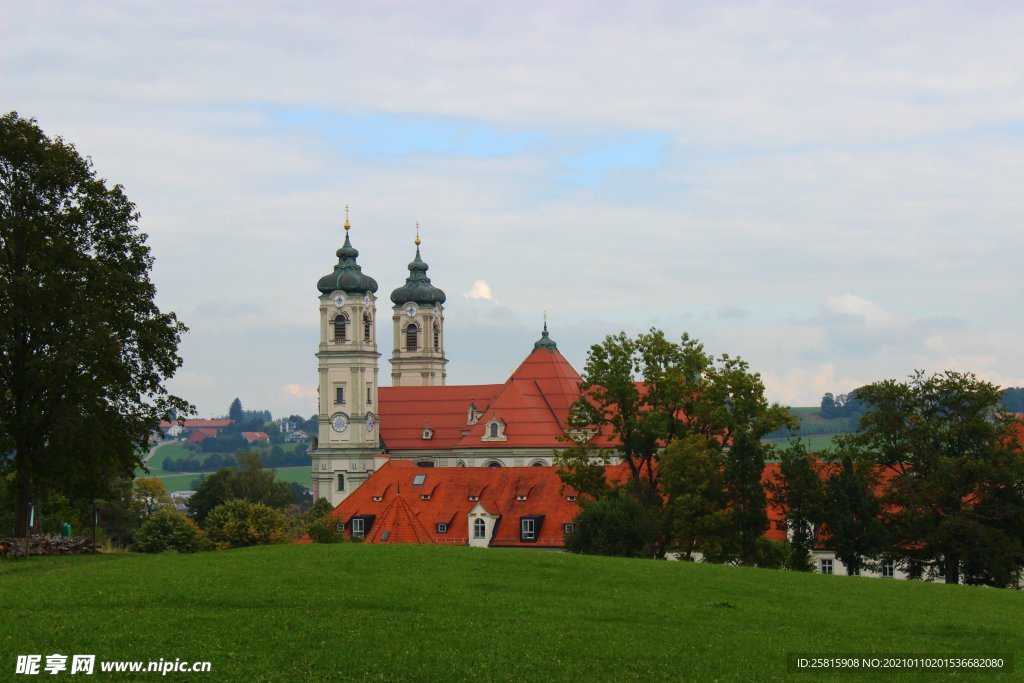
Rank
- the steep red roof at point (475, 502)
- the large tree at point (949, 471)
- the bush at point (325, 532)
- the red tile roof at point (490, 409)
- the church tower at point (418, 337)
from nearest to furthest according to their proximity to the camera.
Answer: the large tree at point (949, 471)
the bush at point (325, 532)
the steep red roof at point (475, 502)
the red tile roof at point (490, 409)
the church tower at point (418, 337)

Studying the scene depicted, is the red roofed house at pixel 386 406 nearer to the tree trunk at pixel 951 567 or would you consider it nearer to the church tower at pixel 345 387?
the church tower at pixel 345 387

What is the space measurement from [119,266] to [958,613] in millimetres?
26715

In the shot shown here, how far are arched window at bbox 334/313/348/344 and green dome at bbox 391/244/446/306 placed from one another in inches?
637

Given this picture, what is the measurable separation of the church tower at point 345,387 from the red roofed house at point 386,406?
89 millimetres

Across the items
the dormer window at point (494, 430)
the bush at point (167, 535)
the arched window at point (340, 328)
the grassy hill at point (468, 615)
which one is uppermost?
the arched window at point (340, 328)

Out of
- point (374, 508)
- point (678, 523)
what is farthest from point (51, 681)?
point (374, 508)

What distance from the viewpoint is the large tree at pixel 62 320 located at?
4100 centimetres

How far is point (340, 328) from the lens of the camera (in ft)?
411

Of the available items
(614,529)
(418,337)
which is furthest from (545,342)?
(614,529)

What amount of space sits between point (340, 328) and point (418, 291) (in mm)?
16873

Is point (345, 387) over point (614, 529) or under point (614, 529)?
over

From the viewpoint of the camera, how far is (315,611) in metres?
28.8

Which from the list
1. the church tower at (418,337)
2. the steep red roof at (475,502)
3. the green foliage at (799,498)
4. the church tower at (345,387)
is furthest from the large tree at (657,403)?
the church tower at (418,337)

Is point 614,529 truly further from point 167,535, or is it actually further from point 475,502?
point 167,535
